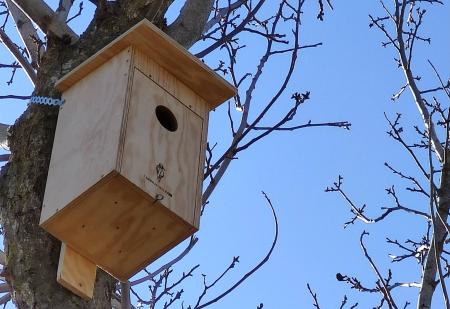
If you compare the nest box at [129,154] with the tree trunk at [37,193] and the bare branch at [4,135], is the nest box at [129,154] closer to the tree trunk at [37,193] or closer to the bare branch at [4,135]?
the tree trunk at [37,193]

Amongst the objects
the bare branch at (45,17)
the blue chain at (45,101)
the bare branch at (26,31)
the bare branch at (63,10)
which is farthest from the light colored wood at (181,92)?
the bare branch at (26,31)

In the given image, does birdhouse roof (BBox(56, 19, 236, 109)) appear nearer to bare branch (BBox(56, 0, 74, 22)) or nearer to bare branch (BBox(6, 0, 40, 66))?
bare branch (BBox(56, 0, 74, 22))

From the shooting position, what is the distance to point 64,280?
9.36 ft

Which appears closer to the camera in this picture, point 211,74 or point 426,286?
point 426,286

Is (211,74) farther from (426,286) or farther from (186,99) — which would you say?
(426,286)

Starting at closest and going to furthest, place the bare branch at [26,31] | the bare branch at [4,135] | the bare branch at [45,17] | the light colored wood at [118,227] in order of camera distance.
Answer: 1. the light colored wood at [118,227]
2. the bare branch at [4,135]
3. the bare branch at [45,17]
4. the bare branch at [26,31]

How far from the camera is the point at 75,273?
2.84 meters

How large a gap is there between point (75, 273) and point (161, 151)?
484 mm

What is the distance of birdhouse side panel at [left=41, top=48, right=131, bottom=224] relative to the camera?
2975 mm

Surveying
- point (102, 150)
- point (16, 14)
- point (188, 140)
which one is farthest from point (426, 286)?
point (16, 14)

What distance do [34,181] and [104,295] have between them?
0.40 m

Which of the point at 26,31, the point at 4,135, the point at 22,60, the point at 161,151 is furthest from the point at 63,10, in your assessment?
the point at 161,151

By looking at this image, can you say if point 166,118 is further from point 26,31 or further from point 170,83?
point 26,31

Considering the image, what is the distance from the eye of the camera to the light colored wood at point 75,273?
9.36ft
